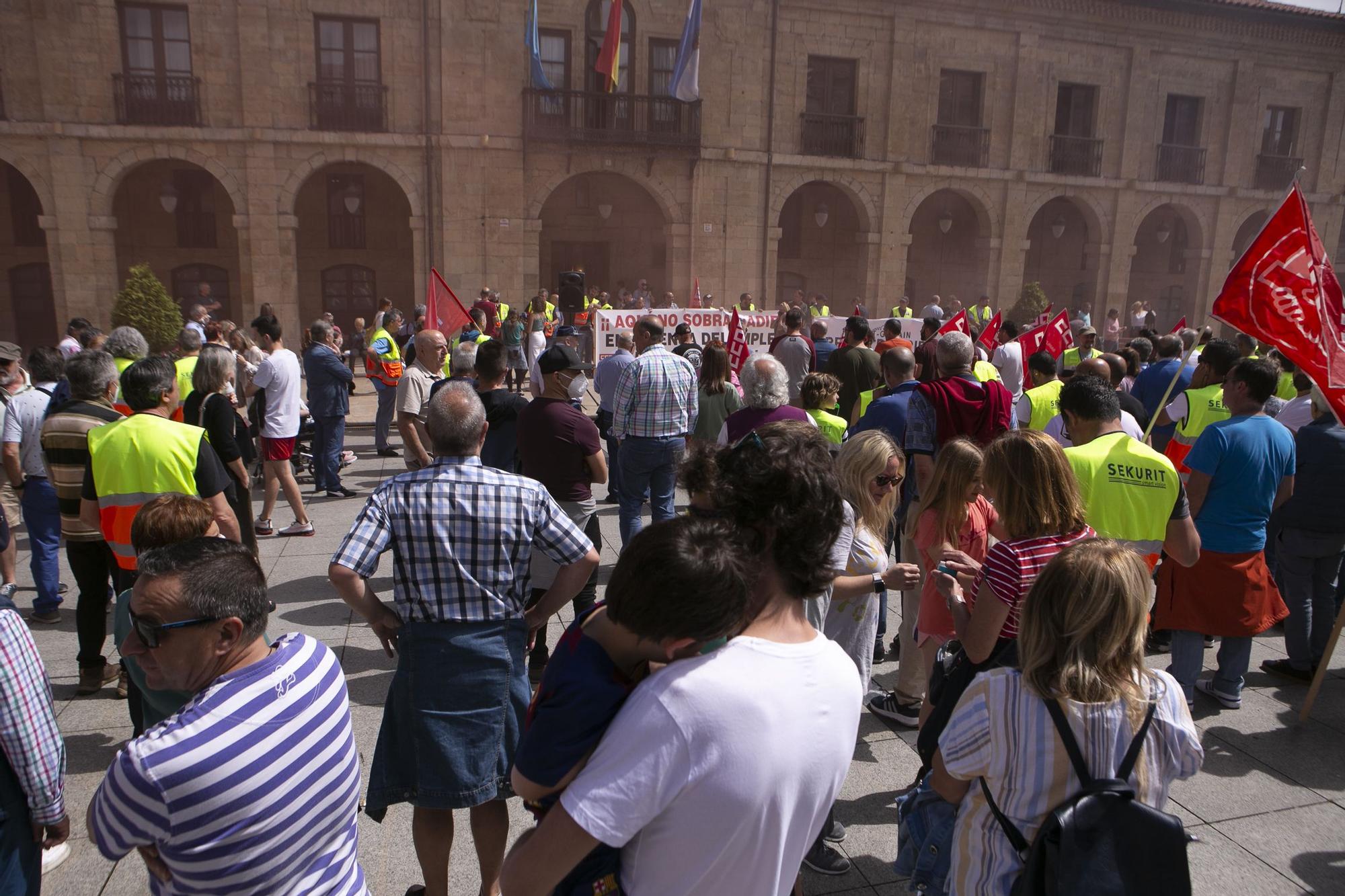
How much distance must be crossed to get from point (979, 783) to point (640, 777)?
112cm

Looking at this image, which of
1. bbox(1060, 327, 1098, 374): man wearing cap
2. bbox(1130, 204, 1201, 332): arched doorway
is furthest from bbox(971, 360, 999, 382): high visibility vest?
bbox(1130, 204, 1201, 332): arched doorway

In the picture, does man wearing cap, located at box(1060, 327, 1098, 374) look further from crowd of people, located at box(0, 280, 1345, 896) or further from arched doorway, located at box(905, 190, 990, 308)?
arched doorway, located at box(905, 190, 990, 308)

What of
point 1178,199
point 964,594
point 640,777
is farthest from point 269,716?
point 1178,199

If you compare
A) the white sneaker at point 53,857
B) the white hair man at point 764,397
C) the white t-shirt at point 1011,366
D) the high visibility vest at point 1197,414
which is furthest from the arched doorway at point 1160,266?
the white sneaker at point 53,857

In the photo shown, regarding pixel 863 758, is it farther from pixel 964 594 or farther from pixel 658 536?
pixel 658 536

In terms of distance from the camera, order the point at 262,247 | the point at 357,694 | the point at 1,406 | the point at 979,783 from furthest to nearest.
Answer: the point at 262,247
the point at 1,406
the point at 357,694
the point at 979,783

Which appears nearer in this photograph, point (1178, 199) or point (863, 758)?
point (863, 758)

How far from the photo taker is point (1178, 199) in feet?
83.7

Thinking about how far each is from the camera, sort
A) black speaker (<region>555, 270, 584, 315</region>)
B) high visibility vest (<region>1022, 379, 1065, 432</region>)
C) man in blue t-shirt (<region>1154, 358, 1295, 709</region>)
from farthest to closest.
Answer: black speaker (<region>555, 270, 584, 315</region>) → high visibility vest (<region>1022, 379, 1065, 432</region>) → man in blue t-shirt (<region>1154, 358, 1295, 709</region>)

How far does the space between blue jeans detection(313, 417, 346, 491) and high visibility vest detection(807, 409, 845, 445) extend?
17.5ft

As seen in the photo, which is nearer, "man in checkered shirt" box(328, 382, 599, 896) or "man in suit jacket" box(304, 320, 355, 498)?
"man in checkered shirt" box(328, 382, 599, 896)

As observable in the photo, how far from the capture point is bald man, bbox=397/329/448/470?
700cm

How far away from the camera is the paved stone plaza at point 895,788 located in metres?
3.27

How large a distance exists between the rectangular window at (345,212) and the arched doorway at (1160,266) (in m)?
23.3
